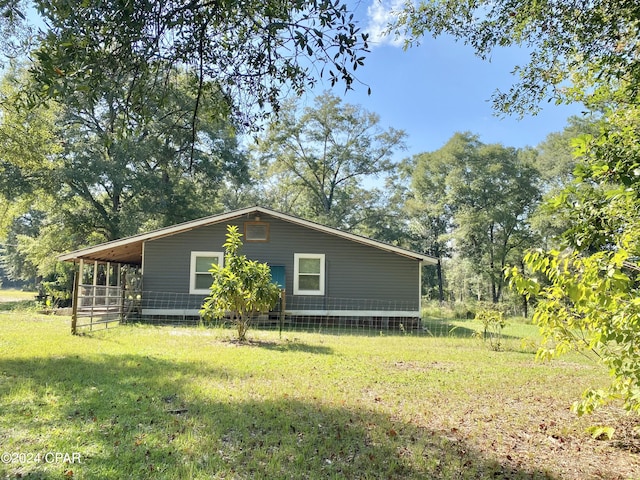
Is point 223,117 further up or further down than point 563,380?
further up

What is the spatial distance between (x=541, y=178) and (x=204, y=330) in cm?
2509

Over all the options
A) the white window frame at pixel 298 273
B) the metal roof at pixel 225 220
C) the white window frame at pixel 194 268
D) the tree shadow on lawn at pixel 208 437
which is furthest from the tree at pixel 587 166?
the white window frame at pixel 194 268

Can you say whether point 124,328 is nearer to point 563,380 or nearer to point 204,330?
point 204,330

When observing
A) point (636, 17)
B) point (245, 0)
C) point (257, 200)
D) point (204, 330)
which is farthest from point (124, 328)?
point (257, 200)

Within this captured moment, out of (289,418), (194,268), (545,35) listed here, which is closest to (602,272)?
(289,418)

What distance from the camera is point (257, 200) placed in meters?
36.2

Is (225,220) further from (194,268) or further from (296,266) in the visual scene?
(296,266)

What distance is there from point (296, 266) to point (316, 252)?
78 cm

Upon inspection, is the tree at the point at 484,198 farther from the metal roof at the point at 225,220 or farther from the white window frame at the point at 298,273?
the white window frame at the point at 298,273

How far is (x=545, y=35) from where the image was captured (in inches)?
191

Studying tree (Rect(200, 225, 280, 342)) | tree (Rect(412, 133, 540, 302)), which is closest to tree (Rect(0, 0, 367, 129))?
tree (Rect(200, 225, 280, 342))

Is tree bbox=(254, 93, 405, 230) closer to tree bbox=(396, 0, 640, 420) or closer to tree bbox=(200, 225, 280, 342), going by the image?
tree bbox=(200, 225, 280, 342)

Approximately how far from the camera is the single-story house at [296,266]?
13.1 metres

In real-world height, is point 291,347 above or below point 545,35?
below
